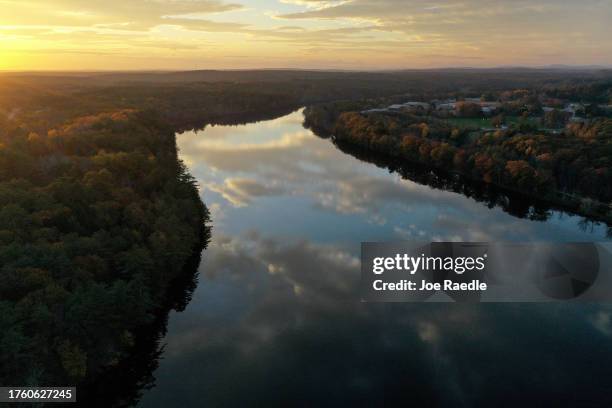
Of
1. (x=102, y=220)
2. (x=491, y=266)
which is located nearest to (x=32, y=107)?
(x=102, y=220)

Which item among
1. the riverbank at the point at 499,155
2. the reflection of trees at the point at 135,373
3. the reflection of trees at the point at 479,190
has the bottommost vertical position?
the reflection of trees at the point at 479,190

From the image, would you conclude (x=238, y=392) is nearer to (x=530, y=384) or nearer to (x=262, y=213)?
(x=530, y=384)

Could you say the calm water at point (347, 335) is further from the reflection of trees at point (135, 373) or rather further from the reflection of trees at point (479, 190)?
the reflection of trees at point (479, 190)

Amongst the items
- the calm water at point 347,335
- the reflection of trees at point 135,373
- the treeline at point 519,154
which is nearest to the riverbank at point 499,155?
the treeline at point 519,154

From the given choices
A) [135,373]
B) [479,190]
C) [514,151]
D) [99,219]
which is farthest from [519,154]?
[135,373]

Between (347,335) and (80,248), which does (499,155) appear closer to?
(347,335)

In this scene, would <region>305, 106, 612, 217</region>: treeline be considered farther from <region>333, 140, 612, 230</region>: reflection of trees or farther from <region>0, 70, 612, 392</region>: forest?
<region>333, 140, 612, 230</region>: reflection of trees
